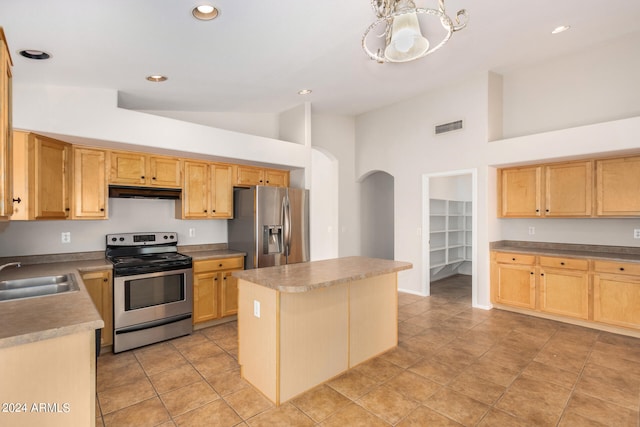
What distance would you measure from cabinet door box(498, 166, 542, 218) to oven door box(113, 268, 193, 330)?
14.5ft

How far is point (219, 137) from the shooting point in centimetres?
407

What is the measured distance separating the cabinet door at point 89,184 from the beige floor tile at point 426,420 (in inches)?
136

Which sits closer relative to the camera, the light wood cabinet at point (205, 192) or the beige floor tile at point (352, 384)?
the beige floor tile at point (352, 384)

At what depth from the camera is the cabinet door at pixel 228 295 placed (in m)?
4.05

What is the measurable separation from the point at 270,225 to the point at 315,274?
1.78 meters

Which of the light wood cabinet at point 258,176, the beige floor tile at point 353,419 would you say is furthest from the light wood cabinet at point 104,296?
the beige floor tile at point 353,419

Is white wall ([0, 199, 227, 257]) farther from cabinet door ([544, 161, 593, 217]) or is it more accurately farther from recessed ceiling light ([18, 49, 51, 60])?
cabinet door ([544, 161, 593, 217])

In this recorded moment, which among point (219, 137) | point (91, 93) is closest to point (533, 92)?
point (219, 137)

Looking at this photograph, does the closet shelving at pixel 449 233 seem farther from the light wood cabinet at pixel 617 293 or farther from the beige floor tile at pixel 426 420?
the beige floor tile at pixel 426 420

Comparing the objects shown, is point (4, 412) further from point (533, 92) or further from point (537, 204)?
point (533, 92)

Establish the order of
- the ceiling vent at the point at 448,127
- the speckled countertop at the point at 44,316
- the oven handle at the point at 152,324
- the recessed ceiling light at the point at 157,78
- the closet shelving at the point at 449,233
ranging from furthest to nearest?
the closet shelving at the point at 449,233, the ceiling vent at the point at 448,127, the oven handle at the point at 152,324, the recessed ceiling light at the point at 157,78, the speckled countertop at the point at 44,316

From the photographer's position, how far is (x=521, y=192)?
4.62 meters

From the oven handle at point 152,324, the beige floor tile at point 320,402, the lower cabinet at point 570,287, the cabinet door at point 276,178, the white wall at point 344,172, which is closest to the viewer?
the beige floor tile at point 320,402

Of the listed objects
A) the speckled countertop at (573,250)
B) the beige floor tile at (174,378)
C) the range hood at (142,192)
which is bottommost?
the beige floor tile at (174,378)
